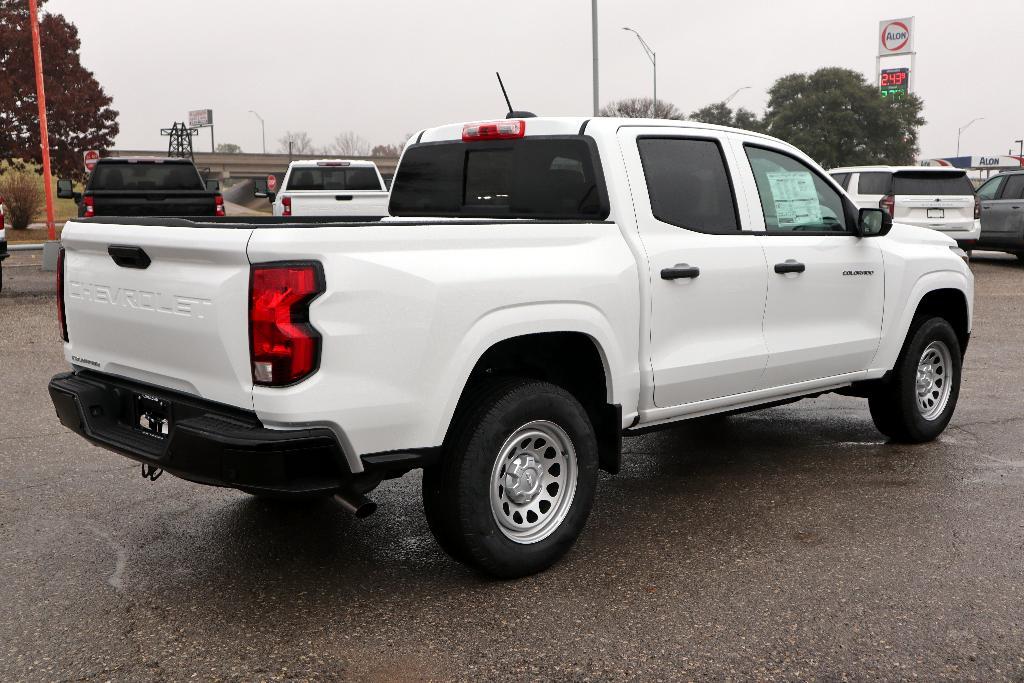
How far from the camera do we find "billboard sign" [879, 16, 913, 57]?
9162 cm

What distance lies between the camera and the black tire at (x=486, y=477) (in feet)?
13.2

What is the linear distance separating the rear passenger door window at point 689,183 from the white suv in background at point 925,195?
1338 cm

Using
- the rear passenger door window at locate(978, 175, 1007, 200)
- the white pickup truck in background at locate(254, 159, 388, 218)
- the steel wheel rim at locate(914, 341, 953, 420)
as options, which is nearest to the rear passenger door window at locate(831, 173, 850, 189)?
the rear passenger door window at locate(978, 175, 1007, 200)

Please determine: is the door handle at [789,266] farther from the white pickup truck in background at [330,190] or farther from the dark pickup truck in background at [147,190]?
the white pickup truck in background at [330,190]

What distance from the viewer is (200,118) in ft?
412

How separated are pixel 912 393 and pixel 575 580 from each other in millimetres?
3067

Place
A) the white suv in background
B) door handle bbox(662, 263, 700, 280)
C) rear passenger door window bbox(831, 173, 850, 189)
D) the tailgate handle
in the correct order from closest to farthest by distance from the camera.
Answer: the tailgate handle < door handle bbox(662, 263, 700, 280) < the white suv in background < rear passenger door window bbox(831, 173, 850, 189)

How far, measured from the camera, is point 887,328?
6.09 meters

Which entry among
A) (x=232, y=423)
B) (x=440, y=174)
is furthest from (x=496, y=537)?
(x=440, y=174)

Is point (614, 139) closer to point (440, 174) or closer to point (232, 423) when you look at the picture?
point (440, 174)

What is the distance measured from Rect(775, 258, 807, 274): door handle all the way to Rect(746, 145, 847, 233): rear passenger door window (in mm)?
183

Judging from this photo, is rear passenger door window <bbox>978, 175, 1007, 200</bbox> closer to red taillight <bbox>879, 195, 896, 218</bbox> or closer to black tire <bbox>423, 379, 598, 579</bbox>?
red taillight <bbox>879, 195, 896, 218</bbox>

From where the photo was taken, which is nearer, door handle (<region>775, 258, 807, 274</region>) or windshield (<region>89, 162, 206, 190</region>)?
door handle (<region>775, 258, 807, 274</region>)

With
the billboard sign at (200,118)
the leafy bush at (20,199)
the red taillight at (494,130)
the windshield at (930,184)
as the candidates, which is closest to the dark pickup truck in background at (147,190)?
the windshield at (930,184)
